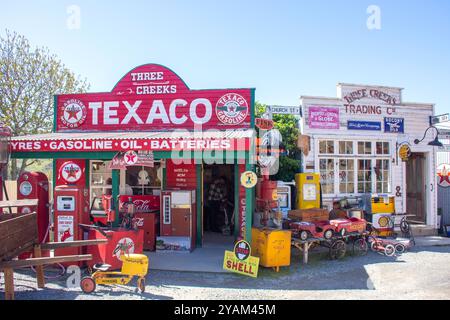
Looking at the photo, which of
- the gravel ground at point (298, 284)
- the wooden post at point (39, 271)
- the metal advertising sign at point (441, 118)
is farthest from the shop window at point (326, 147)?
the wooden post at point (39, 271)

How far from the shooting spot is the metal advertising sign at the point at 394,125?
12438mm

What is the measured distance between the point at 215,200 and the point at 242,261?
549cm

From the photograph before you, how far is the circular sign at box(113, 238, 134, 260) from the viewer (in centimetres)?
747

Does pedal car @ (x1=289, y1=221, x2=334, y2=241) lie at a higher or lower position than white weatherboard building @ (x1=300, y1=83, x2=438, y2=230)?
lower

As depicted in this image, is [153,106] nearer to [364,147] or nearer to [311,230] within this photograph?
[311,230]

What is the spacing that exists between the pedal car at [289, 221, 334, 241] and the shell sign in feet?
10.6

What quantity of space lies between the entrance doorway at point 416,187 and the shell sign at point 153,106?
7.34 meters

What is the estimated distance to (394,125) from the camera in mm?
12508

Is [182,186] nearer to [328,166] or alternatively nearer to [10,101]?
[328,166]

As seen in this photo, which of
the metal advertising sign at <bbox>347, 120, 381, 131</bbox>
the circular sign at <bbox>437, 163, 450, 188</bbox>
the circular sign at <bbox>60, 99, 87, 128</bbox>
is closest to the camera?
the circular sign at <bbox>60, 99, 87, 128</bbox>

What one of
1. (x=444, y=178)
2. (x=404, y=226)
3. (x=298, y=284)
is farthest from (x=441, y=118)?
(x=298, y=284)

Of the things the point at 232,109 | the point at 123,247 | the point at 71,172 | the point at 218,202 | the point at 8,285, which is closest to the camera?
the point at 8,285

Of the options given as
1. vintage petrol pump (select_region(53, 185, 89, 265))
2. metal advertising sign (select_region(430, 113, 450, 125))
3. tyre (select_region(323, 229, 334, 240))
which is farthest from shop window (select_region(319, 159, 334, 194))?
vintage petrol pump (select_region(53, 185, 89, 265))

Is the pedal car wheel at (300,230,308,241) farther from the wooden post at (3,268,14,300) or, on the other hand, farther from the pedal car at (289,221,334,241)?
the wooden post at (3,268,14,300)
